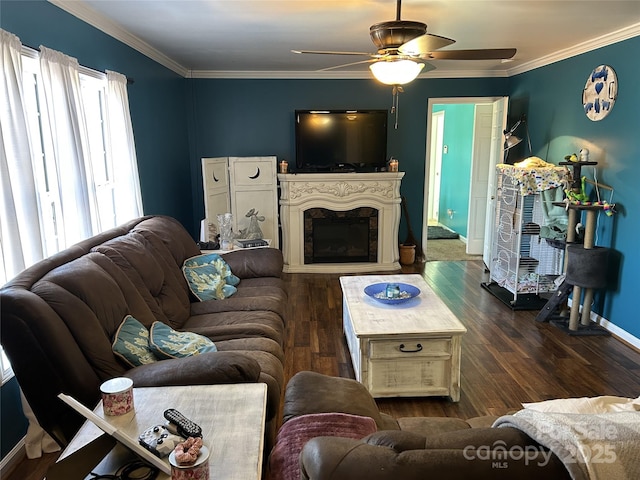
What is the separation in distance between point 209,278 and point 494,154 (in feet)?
13.8

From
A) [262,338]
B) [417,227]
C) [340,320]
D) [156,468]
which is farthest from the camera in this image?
[417,227]

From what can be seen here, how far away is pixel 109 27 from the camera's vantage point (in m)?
3.42

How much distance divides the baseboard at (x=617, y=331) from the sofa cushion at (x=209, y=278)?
3102 millimetres

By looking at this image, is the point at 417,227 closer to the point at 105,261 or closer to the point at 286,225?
the point at 286,225

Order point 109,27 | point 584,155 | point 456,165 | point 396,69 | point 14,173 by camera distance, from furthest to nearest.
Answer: point 456,165 → point 584,155 → point 109,27 → point 396,69 → point 14,173

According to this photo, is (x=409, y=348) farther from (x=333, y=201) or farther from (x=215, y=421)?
(x=333, y=201)

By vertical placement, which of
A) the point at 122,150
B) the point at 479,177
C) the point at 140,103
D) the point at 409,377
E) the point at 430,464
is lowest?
the point at 409,377

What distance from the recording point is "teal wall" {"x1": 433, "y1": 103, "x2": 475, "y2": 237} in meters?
7.59

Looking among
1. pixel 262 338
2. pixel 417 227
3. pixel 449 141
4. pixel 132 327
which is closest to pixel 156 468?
pixel 132 327

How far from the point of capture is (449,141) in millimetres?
8344

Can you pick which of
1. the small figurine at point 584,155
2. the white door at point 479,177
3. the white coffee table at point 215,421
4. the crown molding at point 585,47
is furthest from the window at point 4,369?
the white door at point 479,177

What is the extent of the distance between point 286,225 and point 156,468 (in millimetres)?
4629

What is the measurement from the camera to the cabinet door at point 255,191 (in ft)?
18.9

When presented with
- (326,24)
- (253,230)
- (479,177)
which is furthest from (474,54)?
(479,177)
